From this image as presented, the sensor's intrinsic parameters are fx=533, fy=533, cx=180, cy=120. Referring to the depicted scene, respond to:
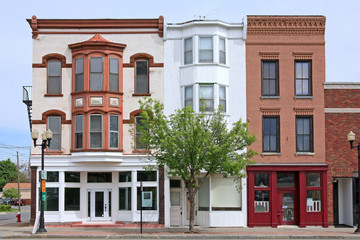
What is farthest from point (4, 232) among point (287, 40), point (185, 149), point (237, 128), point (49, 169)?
point (287, 40)

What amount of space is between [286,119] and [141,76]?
8842mm

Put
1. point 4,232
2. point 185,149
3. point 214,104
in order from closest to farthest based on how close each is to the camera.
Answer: point 185,149
point 4,232
point 214,104

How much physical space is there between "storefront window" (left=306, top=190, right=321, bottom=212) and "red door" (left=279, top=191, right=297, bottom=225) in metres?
0.83

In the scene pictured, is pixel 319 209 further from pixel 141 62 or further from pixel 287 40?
pixel 141 62

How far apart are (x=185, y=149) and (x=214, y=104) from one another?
17.1 feet

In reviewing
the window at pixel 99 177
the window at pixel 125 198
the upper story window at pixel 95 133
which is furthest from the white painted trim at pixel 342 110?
the window at pixel 99 177

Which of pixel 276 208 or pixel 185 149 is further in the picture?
pixel 276 208

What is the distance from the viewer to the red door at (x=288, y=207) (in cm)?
3084

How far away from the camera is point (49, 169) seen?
1211 inches

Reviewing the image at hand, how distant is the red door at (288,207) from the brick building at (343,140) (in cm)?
202

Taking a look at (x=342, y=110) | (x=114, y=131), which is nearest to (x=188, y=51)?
(x=114, y=131)

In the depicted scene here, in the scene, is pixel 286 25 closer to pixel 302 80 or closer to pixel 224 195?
pixel 302 80

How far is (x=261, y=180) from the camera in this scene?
30.8m

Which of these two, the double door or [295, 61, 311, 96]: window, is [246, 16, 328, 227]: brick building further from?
the double door
